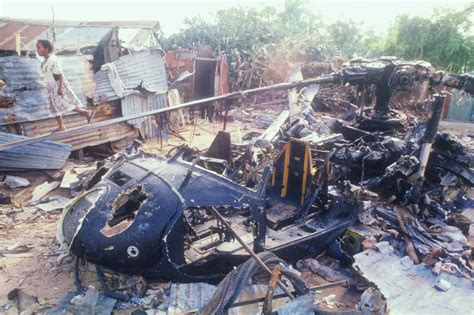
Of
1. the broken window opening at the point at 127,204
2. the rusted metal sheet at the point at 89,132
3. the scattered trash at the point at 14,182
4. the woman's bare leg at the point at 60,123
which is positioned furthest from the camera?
the woman's bare leg at the point at 60,123

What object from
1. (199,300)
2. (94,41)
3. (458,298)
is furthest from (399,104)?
(199,300)

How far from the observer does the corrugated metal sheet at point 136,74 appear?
39.9 ft

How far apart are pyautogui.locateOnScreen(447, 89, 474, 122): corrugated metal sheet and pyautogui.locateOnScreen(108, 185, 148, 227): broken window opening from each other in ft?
65.9

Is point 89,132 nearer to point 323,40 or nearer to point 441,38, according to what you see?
point 323,40

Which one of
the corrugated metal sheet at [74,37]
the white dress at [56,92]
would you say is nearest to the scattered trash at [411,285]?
the white dress at [56,92]

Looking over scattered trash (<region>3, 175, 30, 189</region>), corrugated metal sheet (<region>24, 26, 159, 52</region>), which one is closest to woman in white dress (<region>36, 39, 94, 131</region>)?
scattered trash (<region>3, 175, 30, 189</region>)

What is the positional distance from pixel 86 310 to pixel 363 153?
5.53 m

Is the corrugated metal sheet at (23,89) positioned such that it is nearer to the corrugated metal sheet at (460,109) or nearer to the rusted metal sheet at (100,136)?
the rusted metal sheet at (100,136)

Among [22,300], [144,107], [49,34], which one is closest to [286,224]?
[22,300]

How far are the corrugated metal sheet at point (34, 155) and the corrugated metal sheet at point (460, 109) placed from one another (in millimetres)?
19303

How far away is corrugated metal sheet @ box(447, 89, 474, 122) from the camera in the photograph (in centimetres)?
2009

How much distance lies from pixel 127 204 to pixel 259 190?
1.76 m

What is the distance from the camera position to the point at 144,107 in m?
13.9

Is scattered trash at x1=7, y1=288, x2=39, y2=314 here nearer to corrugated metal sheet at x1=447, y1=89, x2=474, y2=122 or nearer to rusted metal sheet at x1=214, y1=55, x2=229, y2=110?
rusted metal sheet at x1=214, y1=55, x2=229, y2=110
